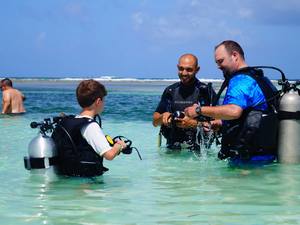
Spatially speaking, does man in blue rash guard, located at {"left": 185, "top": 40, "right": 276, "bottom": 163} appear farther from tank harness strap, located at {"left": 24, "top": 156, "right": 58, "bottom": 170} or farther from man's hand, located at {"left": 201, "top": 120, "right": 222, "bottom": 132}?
tank harness strap, located at {"left": 24, "top": 156, "right": 58, "bottom": 170}

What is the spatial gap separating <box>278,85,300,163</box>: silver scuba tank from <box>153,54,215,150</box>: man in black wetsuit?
119 cm

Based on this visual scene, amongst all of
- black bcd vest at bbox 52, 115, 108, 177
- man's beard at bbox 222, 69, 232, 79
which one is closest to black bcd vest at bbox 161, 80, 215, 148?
man's beard at bbox 222, 69, 232, 79

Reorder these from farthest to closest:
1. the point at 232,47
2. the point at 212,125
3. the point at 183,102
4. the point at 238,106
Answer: the point at 183,102 < the point at 212,125 < the point at 232,47 < the point at 238,106

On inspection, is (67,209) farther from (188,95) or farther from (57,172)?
(188,95)

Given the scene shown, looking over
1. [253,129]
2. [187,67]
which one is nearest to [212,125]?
[187,67]

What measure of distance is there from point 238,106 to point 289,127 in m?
0.83

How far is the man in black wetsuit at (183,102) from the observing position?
7480mm

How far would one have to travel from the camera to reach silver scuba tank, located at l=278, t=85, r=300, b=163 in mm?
6430

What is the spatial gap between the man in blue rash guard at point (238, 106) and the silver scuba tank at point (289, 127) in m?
0.20

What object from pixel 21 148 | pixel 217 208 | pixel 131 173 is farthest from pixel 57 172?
pixel 21 148

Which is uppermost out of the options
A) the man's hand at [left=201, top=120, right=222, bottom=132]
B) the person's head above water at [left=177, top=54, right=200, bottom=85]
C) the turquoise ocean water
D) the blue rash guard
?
the person's head above water at [left=177, top=54, right=200, bottom=85]

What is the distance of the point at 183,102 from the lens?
25.3ft

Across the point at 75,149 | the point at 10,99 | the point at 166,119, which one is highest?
the point at 10,99

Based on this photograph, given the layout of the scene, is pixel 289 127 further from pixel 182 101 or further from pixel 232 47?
pixel 182 101
